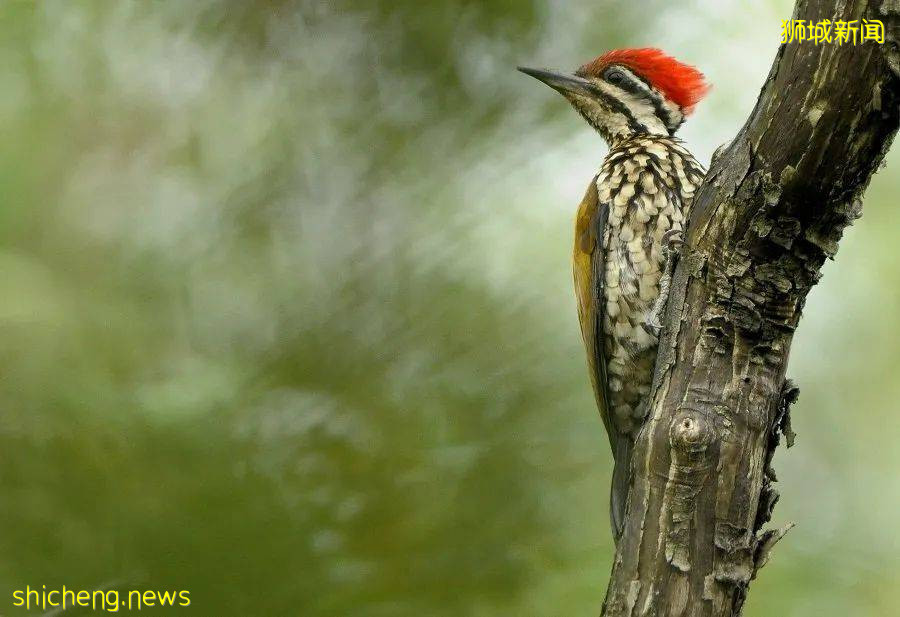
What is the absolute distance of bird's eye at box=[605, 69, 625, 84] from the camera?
3504mm

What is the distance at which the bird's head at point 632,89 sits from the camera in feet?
11.3

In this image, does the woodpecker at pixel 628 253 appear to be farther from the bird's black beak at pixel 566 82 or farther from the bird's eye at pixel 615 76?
the bird's black beak at pixel 566 82

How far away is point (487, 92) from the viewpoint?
3.42 metres

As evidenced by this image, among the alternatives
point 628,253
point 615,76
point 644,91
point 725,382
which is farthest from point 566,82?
point 725,382

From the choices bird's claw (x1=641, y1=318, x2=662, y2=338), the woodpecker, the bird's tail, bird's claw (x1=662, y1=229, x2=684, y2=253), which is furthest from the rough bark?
the woodpecker

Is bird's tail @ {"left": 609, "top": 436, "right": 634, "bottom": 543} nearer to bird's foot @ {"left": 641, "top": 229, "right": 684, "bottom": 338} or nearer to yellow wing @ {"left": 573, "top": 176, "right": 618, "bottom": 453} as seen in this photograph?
yellow wing @ {"left": 573, "top": 176, "right": 618, "bottom": 453}

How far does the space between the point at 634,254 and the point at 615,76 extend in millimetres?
773

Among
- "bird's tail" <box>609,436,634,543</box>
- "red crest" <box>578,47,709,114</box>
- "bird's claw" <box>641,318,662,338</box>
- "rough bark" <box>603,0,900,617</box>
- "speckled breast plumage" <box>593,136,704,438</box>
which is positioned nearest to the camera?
"rough bark" <box>603,0,900,617</box>

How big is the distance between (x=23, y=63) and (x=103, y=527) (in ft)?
5.31

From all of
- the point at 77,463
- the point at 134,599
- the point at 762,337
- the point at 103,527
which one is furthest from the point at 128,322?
the point at 762,337

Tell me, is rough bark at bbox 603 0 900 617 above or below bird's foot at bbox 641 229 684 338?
below

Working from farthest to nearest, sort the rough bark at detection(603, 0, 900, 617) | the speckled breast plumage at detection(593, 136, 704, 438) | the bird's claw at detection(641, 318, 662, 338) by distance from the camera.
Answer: the speckled breast plumage at detection(593, 136, 704, 438)
the bird's claw at detection(641, 318, 662, 338)
the rough bark at detection(603, 0, 900, 617)

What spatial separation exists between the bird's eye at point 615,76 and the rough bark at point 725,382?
1.38 metres

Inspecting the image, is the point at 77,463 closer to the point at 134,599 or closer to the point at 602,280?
the point at 134,599
